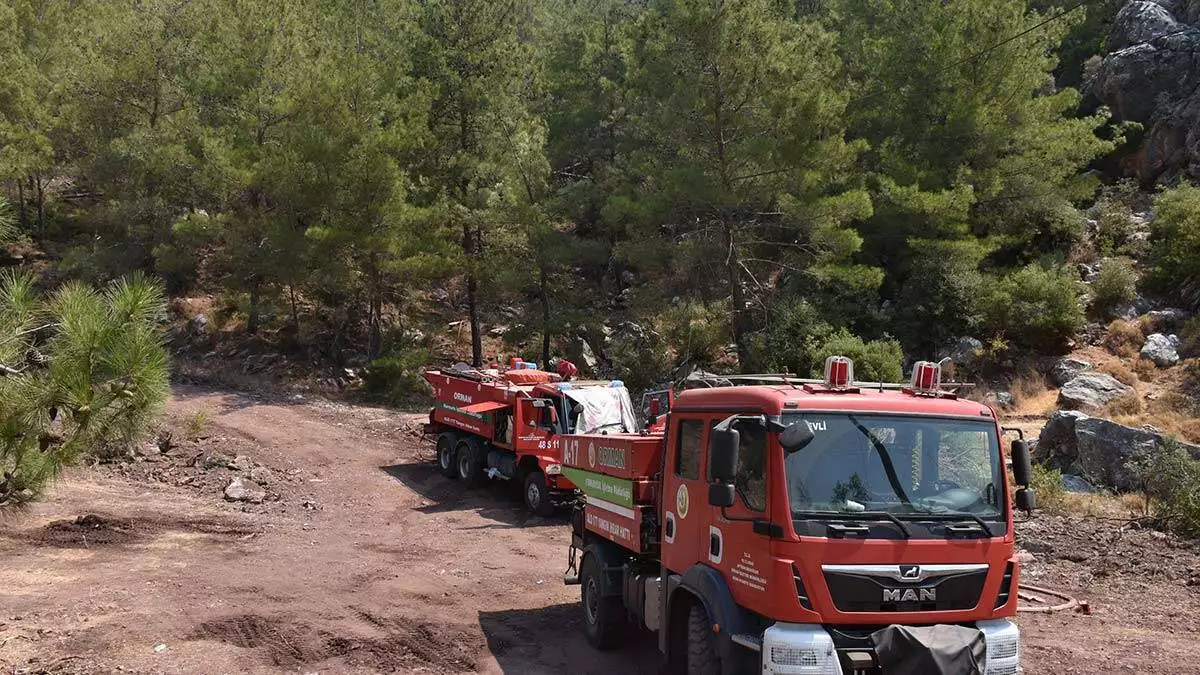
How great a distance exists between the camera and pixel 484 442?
17.5 metres

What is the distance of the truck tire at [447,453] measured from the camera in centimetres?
1847

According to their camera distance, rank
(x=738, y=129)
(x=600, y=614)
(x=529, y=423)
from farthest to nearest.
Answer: (x=738, y=129), (x=529, y=423), (x=600, y=614)

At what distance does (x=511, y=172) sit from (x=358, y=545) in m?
17.2

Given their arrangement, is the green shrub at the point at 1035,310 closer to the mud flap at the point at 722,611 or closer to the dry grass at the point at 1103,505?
the dry grass at the point at 1103,505

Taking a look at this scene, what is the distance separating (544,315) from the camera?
29141 mm

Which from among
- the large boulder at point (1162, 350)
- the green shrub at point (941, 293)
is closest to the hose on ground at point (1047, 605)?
the large boulder at point (1162, 350)

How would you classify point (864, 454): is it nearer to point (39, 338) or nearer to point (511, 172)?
point (39, 338)

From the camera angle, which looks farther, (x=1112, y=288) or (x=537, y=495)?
(x=1112, y=288)

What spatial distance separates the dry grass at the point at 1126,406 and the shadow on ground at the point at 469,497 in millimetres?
13599

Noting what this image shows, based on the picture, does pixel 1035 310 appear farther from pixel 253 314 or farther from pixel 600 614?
pixel 253 314

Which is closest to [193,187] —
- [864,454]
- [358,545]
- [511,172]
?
[511,172]

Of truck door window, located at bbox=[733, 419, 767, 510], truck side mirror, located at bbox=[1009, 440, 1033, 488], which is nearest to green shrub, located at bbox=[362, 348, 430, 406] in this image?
truck door window, located at bbox=[733, 419, 767, 510]

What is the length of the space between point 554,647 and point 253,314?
2615 centimetres

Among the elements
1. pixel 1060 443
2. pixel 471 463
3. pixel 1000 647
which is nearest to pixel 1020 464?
pixel 1000 647
